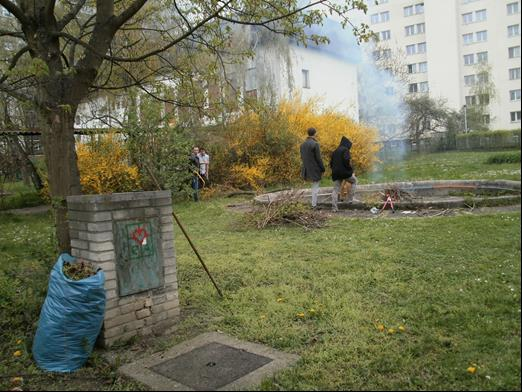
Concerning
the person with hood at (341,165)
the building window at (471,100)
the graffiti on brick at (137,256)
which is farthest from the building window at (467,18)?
the building window at (471,100)

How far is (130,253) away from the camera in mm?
4320

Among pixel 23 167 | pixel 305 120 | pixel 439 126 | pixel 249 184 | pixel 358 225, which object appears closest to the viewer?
pixel 358 225

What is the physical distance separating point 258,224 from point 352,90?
20061 mm

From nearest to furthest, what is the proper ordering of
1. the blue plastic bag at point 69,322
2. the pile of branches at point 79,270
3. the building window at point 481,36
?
1. the blue plastic bag at point 69,322
2. the pile of branches at point 79,270
3. the building window at point 481,36

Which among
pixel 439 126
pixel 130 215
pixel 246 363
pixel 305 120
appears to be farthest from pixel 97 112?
pixel 439 126

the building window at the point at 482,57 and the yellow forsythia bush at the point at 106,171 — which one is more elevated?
the building window at the point at 482,57

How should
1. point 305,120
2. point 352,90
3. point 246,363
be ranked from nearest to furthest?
point 246,363, point 305,120, point 352,90

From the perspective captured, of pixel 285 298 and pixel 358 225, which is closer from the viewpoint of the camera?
pixel 285 298

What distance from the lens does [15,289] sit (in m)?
5.19

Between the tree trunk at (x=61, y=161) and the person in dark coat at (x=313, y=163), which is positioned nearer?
the tree trunk at (x=61, y=161)

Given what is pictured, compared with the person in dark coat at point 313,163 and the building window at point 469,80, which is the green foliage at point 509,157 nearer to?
the person in dark coat at point 313,163

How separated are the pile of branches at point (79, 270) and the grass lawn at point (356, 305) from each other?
72 cm

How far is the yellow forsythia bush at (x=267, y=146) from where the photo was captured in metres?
17.5

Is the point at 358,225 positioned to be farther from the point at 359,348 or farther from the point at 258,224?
the point at 359,348
